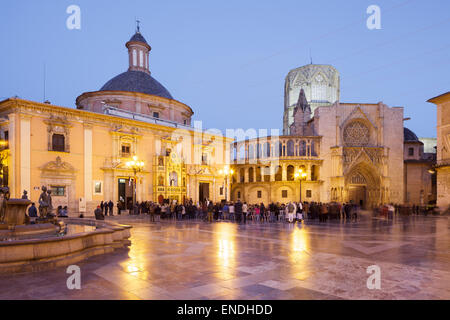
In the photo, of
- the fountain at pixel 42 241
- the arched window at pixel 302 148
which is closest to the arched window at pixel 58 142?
the fountain at pixel 42 241

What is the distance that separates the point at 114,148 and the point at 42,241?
21.5 m

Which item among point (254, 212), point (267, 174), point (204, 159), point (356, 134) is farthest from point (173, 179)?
point (356, 134)

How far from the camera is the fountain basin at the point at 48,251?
6.07 metres

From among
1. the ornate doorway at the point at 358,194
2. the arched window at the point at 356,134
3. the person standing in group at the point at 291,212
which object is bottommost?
the ornate doorway at the point at 358,194

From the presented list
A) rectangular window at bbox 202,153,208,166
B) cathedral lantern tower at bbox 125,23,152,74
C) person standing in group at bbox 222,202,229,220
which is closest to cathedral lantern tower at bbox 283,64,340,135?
rectangular window at bbox 202,153,208,166

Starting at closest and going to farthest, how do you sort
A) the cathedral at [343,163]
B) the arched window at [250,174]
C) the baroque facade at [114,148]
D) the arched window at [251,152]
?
the baroque facade at [114,148]
the cathedral at [343,163]
the arched window at [250,174]
the arched window at [251,152]

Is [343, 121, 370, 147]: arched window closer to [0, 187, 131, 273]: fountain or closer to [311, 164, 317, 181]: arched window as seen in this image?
[311, 164, 317, 181]: arched window

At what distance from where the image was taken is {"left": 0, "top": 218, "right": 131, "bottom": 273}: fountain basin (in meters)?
6.07

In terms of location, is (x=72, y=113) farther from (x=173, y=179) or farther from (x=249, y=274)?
(x=249, y=274)

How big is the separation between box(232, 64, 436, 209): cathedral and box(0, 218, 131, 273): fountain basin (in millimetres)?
32692

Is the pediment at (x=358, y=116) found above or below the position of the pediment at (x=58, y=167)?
above

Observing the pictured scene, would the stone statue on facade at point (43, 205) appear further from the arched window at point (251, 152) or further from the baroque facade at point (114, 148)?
the arched window at point (251, 152)

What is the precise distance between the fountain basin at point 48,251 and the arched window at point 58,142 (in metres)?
18.6
